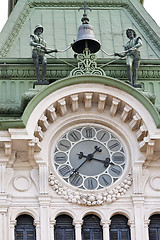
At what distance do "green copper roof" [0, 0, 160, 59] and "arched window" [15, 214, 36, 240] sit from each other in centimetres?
637

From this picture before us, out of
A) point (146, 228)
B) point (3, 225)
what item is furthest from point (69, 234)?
point (146, 228)

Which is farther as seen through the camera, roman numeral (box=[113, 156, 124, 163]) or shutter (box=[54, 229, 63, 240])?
roman numeral (box=[113, 156, 124, 163])

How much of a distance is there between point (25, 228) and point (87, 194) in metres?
1.89

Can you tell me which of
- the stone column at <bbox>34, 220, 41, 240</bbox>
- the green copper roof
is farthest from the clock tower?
the green copper roof

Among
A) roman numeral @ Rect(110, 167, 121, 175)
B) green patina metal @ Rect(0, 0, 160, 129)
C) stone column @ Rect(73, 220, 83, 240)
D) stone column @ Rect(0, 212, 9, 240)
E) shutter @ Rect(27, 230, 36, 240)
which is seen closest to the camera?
stone column @ Rect(0, 212, 9, 240)

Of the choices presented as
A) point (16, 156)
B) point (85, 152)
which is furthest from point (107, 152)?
point (16, 156)

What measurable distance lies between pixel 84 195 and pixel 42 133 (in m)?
2.14

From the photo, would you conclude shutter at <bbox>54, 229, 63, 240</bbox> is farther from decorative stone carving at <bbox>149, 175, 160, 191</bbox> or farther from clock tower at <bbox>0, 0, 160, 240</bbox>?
decorative stone carving at <bbox>149, 175, 160, 191</bbox>

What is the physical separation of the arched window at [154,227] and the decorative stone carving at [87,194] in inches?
42.1

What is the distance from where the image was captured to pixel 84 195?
3097cm

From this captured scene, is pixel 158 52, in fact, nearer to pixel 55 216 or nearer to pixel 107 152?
pixel 107 152

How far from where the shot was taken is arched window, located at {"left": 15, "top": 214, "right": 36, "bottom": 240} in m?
30.6

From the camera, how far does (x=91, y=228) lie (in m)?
30.9

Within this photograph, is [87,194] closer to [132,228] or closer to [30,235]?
[132,228]
